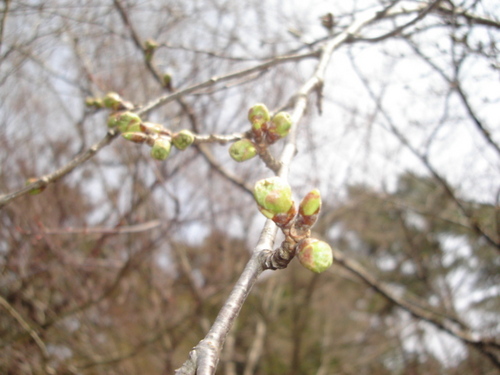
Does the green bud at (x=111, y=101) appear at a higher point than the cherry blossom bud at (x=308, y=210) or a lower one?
higher

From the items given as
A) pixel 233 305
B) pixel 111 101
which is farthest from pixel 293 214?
pixel 111 101

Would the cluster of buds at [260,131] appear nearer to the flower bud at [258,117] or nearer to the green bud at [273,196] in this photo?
the flower bud at [258,117]

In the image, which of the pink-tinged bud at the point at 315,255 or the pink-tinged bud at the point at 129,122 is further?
the pink-tinged bud at the point at 129,122

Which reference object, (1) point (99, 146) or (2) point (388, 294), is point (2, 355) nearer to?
(1) point (99, 146)

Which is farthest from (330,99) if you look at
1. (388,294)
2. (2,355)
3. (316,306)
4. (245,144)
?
(316,306)

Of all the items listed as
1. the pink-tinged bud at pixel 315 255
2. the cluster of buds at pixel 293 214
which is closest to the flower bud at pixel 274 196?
the cluster of buds at pixel 293 214
